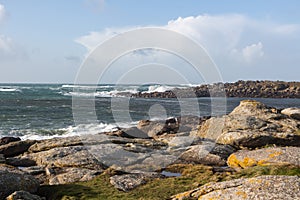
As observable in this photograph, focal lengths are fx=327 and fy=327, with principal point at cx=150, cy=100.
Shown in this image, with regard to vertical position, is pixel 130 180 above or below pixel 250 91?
below

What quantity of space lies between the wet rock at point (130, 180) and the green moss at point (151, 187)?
0.74ft

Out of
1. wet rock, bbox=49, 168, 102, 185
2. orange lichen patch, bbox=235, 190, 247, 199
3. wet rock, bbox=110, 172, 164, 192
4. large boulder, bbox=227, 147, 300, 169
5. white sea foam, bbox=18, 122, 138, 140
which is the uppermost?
orange lichen patch, bbox=235, 190, 247, 199

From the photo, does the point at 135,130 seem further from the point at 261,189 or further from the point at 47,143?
the point at 261,189

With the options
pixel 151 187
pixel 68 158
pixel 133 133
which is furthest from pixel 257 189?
pixel 133 133

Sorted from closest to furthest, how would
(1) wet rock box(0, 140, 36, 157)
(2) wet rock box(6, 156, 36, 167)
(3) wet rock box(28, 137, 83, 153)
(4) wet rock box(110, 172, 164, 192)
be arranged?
1. (4) wet rock box(110, 172, 164, 192)
2. (2) wet rock box(6, 156, 36, 167)
3. (3) wet rock box(28, 137, 83, 153)
4. (1) wet rock box(0, 140, 36, 157)

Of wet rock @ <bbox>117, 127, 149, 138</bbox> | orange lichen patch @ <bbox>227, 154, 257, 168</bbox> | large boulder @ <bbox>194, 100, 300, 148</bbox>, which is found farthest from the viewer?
wet rock @ <bbox>117, 127, 149, 138</bbox>

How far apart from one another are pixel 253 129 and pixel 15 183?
1428 cm

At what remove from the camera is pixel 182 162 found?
1547cm

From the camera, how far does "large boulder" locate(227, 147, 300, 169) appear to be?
1318 centimetres

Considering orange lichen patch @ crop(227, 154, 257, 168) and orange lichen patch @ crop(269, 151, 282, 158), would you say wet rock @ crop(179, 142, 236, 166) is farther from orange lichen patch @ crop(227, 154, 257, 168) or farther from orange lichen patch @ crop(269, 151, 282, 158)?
orange lichen patch @ crop(269, 151, 282, 158)

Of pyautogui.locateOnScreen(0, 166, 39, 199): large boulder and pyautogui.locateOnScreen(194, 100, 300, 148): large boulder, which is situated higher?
pyautogui.locateOnScreen(194, 100, 300, 148): large boulder

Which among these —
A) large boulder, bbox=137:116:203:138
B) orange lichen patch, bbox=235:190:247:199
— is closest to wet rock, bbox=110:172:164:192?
orange lichen patch, bbox=235:190:247:199

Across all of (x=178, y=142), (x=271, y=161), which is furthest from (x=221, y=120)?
(x=271, y=161)

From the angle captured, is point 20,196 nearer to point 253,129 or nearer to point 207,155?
point 207,155
